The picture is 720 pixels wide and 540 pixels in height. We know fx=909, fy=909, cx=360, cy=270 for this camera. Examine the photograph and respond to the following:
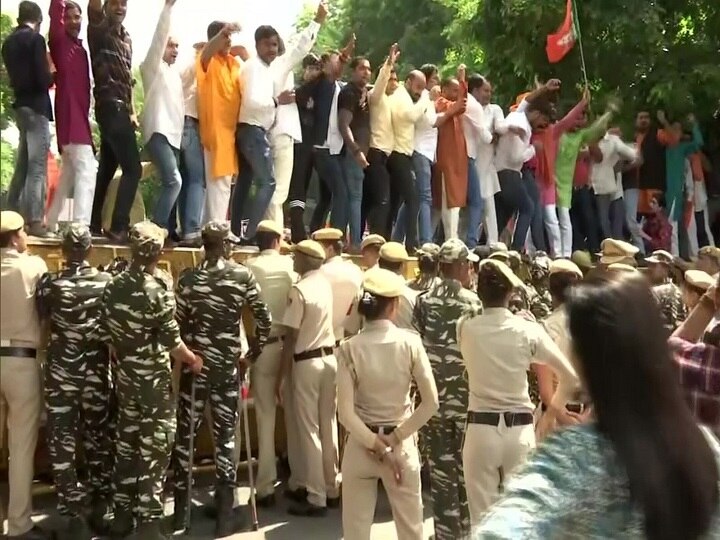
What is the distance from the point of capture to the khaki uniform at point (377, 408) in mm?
3730

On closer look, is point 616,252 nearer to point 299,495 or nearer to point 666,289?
point 666,289

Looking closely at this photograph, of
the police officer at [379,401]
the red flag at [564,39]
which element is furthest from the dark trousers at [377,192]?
the police officer at [379,401]

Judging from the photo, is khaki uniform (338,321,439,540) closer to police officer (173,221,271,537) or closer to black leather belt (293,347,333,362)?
police officer (173,221,271,537)

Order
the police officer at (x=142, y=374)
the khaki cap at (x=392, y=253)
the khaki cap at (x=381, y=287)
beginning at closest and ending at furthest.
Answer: the khaki cap at (x=381, y=287) < the police officer at (x=142, y=374) < the khaki cap at (x=392, y=253)

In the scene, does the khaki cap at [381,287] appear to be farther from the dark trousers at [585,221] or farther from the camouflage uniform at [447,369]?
the dark trousers at [585,221]

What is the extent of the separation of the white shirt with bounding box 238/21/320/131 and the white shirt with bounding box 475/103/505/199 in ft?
7.44

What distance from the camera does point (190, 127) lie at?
18.9 feet

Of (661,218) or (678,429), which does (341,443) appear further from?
(661,218)

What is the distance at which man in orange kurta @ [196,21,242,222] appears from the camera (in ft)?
18.8

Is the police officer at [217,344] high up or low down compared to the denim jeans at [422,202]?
down

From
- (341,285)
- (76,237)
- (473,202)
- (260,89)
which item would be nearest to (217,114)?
(260,89)

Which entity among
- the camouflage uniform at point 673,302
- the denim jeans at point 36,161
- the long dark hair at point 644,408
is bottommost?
the long dark hair at point 644,408

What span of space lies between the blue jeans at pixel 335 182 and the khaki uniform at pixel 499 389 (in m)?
3.05

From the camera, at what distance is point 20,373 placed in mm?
2367
